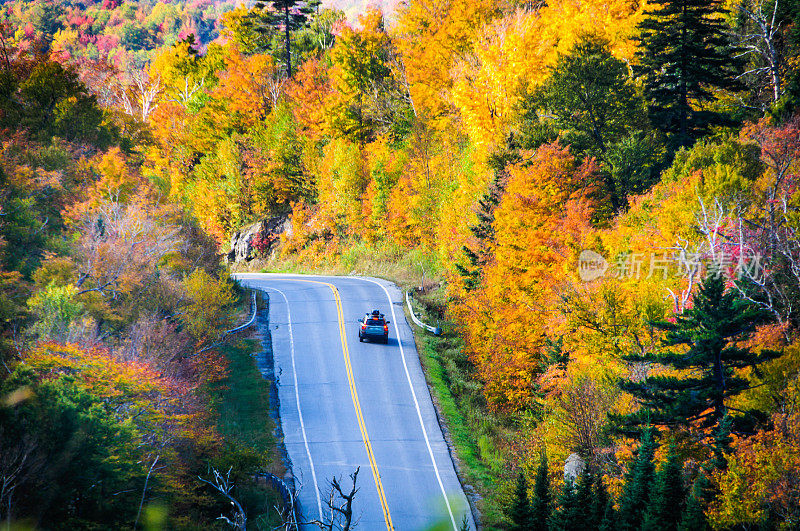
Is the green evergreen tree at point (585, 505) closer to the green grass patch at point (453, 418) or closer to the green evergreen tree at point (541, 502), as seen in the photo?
the green evergreen tree at point (541, 502)

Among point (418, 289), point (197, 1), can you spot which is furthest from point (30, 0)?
point (418, 289)

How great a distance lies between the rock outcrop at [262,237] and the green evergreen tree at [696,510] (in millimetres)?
48810

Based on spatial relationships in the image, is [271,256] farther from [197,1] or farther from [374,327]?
[197,1]

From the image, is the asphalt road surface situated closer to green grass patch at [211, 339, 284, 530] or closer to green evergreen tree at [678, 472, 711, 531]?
green grass patch at [211, 339, 284, 530]

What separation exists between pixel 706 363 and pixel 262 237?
49.2 metres

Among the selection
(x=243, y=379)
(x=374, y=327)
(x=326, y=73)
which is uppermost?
(x=326, y=73)

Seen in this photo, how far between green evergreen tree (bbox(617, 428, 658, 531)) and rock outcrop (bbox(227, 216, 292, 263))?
4682 cm

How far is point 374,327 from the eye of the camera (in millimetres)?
34938

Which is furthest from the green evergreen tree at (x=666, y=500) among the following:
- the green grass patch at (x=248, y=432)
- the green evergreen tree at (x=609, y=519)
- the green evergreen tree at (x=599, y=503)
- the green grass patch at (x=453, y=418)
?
the green grass patch at (x=248, y=432)

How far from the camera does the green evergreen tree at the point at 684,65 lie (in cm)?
3319

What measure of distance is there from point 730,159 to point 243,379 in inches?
1047

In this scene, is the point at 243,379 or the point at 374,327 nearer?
the point at 243,379

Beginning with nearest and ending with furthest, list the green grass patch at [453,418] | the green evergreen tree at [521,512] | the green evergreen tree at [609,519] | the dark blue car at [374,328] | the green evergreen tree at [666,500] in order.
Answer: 1. the green evergreen tree at [666,500]
2. the green evergreen tree at [609,519]
3. the green evergreen tree at [521,512]
4. the green grass patch at [453,418]
5. the dark blue car at [374,328]

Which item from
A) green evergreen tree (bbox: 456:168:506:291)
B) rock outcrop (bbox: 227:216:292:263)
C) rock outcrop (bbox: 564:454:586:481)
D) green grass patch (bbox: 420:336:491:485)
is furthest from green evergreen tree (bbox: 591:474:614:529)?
rock outcrop (bbox: 227:216:292:263)
